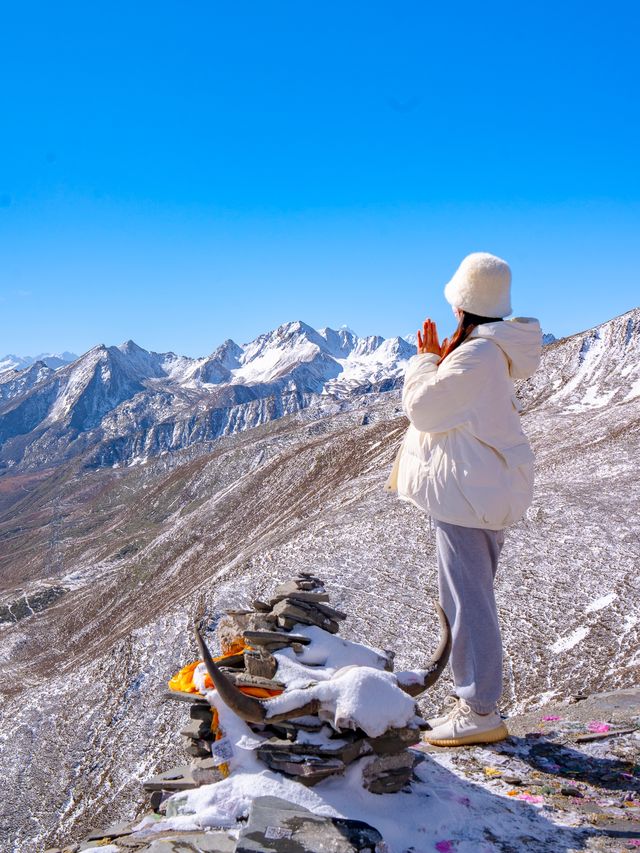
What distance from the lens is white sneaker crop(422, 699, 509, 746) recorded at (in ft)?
20.7

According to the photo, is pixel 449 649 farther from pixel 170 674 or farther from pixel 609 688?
pixel 170 674

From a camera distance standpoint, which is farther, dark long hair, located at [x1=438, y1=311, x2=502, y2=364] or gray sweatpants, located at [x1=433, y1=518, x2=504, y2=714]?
dark long hair, located at [x1=438, y1=311, x2=502, y2=364]

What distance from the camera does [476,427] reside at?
5.73m

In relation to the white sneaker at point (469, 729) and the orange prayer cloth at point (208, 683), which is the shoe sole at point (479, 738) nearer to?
the white sneaker at point (469, 729)

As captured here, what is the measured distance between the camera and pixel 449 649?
19.2ft

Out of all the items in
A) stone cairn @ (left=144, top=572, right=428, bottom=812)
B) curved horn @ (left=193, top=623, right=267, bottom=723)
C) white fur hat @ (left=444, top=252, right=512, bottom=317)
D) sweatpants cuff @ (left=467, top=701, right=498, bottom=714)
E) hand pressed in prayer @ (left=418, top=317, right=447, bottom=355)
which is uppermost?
white fur hat @ (left=444, top=252, right=512, bottom=317)

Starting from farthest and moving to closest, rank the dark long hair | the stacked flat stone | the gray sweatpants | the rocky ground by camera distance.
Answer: the dark long hair
the gray sweatpants
the stacked flat stone
the rocky ground

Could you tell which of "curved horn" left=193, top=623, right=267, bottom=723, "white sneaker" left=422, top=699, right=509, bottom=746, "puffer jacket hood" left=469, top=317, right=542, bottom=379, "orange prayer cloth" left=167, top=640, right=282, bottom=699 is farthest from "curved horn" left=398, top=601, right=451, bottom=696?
"puffer jacket hood" left=469, top=317, right=542, bottom=379

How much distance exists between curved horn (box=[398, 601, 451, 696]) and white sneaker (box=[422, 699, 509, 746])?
862 mm

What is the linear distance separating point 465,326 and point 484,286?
40 cm

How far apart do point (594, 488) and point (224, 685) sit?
1814 cm

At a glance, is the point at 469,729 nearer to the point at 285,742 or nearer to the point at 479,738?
the point at 479,738

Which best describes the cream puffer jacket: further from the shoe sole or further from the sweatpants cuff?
the shoe sole

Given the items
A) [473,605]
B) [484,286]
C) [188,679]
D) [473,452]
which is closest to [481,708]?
[473,605]
